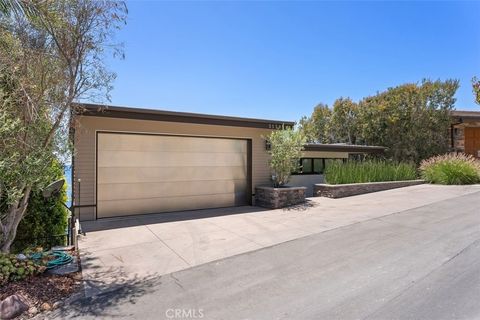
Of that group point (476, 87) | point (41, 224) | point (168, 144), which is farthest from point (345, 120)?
point (41, 224)

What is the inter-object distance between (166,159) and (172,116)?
1.33 meters

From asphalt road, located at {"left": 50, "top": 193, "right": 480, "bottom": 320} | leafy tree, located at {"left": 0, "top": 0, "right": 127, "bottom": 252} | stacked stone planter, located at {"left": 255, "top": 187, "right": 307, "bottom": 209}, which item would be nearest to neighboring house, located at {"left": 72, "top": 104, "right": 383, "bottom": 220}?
stacked stone planter, located at {"left": 255, "top": 187, "right": 307, "bottom": 209}

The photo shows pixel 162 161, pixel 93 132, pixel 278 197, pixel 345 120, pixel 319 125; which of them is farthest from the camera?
pixel 319 125

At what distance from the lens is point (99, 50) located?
5.20 meters

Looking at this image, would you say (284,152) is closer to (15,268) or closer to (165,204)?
(165,204)

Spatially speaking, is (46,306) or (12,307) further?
(46,306)

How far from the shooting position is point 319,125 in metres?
24.1

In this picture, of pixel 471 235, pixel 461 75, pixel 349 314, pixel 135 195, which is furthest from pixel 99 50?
pixel 461 75

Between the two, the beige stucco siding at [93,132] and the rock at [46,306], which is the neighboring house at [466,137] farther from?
the rock at [46,306]

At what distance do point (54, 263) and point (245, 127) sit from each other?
6879 mm

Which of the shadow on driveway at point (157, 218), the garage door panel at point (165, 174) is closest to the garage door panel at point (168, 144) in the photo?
the garage door panel at point (165, 174)

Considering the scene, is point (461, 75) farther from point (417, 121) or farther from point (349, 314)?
point (349, 314)

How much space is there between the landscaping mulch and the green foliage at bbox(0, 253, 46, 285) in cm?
7

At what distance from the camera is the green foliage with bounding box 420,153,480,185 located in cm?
1338
